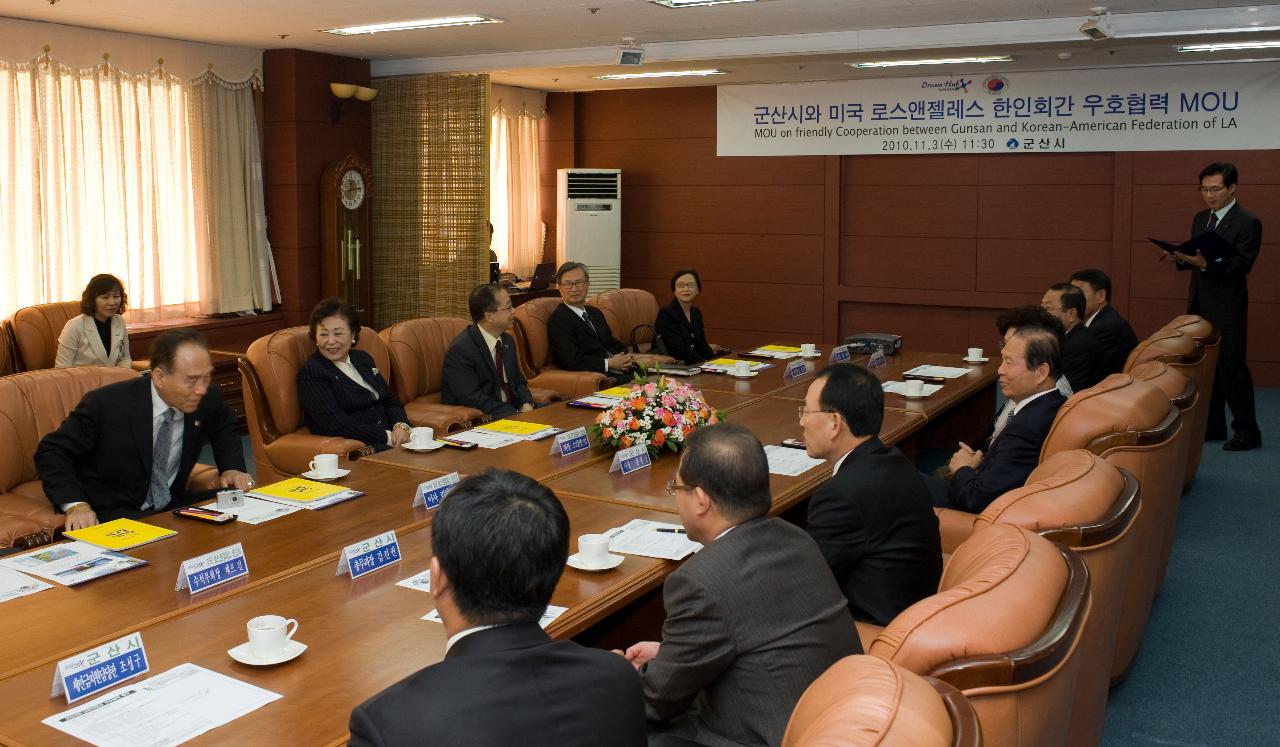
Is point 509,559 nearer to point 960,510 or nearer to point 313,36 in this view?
point 960,510

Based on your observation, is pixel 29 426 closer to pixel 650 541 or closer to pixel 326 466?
pixel 326 466

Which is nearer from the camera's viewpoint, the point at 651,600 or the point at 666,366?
the point at 651,600

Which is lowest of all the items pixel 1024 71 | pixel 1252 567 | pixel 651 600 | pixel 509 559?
pixel 1252 567

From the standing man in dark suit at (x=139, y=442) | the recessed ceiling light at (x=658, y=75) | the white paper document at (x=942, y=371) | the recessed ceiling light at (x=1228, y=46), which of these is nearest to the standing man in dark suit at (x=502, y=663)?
the standing man in dark suit at (x=139, y=442)

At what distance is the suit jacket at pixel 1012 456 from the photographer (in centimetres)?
404

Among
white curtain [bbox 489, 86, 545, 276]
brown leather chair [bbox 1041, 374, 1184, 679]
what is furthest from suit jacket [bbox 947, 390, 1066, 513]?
white curtain [bbox 489, 86, 545, 276]

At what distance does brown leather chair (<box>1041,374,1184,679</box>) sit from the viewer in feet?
11.2

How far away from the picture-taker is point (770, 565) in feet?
7.42

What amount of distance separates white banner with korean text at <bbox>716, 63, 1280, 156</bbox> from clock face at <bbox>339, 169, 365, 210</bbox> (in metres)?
3.44

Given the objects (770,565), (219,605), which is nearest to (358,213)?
(219,605)

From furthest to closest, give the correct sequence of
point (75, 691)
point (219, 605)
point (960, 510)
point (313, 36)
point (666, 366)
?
point (313, 36), point (666, 366), point (960, 510), point (219, 605), point (75, 691)

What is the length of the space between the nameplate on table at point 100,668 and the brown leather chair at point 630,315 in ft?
17.5

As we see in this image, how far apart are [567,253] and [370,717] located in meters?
9.51

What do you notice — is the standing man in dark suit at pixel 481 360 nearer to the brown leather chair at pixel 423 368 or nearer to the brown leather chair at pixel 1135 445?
the brown leather chair at pixel 423 368
